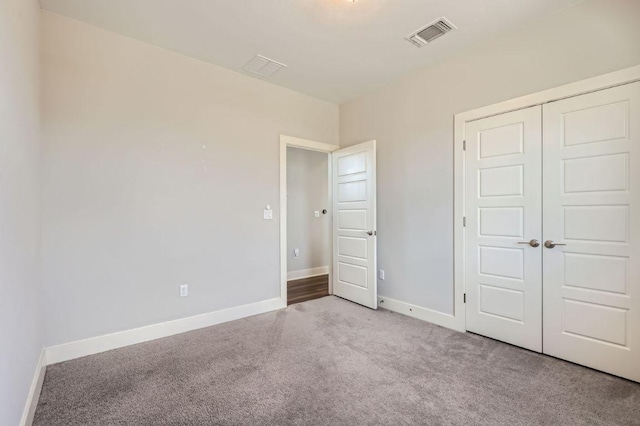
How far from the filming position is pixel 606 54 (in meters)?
2.14

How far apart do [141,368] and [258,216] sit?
1.82 metres

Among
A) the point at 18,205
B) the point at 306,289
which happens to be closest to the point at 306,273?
the point at 306,289

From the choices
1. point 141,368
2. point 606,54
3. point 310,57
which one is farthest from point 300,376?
point 606,54

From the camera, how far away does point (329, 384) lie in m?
2.01

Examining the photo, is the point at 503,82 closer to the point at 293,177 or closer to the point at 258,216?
the point at 258,216

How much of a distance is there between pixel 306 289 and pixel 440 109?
313 cm

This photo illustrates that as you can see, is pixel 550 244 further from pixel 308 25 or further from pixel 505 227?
pixel 308 25

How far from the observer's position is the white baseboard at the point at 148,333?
2.35 m

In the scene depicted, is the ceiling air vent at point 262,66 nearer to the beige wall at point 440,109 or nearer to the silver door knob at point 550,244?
the beige wall at point 440,109

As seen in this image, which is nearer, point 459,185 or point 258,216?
point 459,185

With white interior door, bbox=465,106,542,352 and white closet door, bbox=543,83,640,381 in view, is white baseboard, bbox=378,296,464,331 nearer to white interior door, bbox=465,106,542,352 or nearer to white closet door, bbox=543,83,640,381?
white interior door, bbox=465,106,542,352

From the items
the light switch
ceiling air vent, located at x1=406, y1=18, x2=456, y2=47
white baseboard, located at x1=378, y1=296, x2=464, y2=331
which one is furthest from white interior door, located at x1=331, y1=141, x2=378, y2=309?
ceiling air vent, located at x1=406, y1=18, x2=456, y2=47

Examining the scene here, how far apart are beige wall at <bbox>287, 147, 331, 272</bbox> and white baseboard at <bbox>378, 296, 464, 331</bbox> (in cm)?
198

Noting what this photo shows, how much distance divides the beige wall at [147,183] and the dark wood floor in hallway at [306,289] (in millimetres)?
640
